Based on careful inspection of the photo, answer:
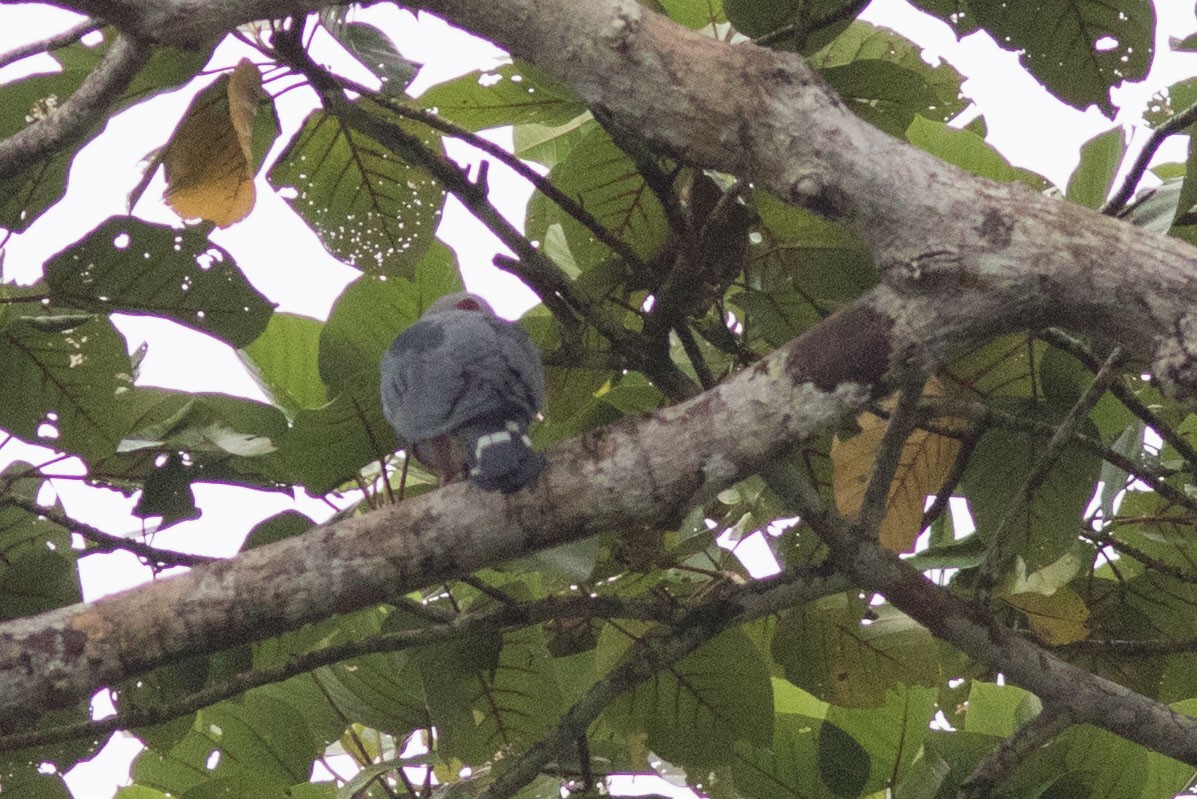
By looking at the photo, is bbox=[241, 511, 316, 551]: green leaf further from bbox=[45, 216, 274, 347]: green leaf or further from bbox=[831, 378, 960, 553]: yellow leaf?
bbox=[831, 378, 960, 553]: yellow leaf

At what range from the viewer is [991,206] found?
1803mm

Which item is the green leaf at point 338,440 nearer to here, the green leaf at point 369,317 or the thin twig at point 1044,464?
the green leaf at point 369,317

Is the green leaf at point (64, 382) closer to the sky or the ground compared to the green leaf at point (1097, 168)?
closer to the sky

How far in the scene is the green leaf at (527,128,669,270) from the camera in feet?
8.50

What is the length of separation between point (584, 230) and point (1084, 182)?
103 centimetres

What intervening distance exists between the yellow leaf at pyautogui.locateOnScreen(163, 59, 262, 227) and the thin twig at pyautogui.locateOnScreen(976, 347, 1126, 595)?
5.34 feet

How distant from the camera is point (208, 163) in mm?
2514

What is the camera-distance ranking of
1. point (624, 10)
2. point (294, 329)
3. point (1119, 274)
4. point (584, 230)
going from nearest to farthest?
point (1119, 274) < point (624, 10) < point (584, 230) < point (294, 329)

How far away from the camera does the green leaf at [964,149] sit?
92.4 inches

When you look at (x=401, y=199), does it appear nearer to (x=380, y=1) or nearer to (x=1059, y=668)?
(x=380, y=1)

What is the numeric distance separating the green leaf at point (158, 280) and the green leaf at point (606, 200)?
68 centimetres

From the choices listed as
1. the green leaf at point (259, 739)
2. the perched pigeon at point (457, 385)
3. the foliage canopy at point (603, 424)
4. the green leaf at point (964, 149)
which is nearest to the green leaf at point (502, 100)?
the foliage canopy at point (603, 424)

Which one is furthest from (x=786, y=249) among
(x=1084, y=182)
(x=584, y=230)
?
(x=1084, y=182)

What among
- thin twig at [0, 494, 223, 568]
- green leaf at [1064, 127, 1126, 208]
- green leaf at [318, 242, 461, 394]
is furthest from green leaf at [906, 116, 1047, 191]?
thin twig at [0, 494, 223, 568]
